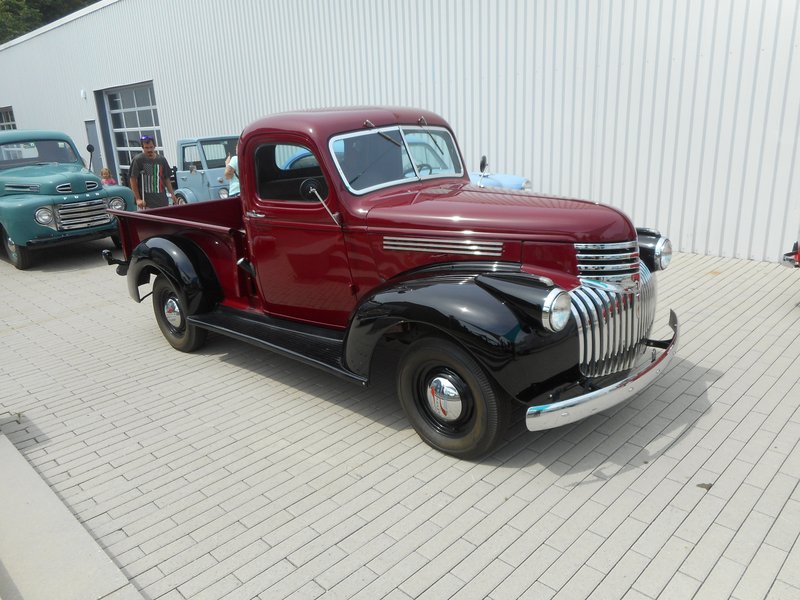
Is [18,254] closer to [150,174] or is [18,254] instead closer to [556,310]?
[150,174]

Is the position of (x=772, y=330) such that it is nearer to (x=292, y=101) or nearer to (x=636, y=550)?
(x=636, y=550)

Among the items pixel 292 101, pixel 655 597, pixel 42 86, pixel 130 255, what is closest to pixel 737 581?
pixel 655 597

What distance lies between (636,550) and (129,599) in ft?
7.14

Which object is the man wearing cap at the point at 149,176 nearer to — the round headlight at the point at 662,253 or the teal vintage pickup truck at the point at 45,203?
the teal vintage pickup truck at the point at 45,203

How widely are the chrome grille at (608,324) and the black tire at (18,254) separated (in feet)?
28.6

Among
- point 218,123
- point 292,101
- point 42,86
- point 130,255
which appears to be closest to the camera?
point 130,255

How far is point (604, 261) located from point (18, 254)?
8.88 m

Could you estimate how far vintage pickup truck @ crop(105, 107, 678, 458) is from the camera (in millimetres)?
3096

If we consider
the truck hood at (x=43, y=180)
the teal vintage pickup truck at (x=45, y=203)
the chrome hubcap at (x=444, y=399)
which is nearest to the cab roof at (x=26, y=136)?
the teal vintage pickup truck at (x=45, y=203)

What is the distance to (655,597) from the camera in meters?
2.41

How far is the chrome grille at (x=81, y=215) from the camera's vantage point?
8.73 metres

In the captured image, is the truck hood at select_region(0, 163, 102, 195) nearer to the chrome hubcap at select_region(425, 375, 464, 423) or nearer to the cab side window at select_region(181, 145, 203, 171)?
the cab side window at select_region(181, 145, 203, 171)

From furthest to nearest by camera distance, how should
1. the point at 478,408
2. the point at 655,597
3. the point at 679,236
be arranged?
the point at 679,236 → the point at 478,408 → the point at 655,597

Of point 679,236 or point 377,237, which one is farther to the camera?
point 679,236
